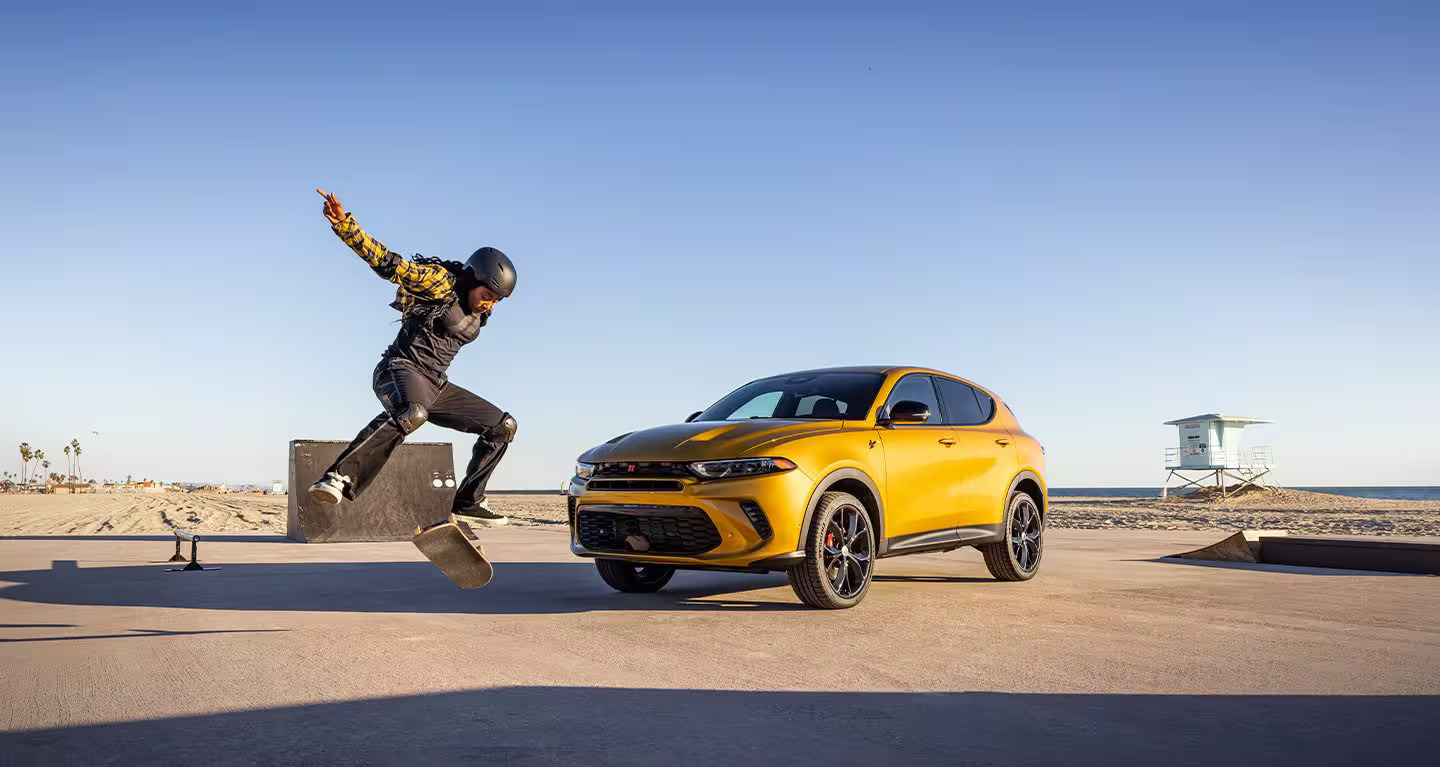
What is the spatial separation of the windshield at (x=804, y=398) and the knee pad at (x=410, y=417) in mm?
2549

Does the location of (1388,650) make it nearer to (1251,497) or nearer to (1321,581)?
(1321,581)

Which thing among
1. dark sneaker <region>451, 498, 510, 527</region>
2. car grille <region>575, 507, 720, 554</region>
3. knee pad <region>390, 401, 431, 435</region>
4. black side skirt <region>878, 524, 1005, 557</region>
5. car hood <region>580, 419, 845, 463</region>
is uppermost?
knee pad <region>390, 401, 431, 435</region>

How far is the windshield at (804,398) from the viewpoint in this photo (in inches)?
313

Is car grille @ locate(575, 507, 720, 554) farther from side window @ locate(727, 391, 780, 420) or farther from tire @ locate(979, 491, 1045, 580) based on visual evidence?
tire @ locate(979, 491, 1045, 580)

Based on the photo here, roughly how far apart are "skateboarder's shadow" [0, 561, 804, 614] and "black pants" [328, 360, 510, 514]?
97cm

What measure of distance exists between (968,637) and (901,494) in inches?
77.1

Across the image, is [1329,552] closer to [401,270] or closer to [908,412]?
[908,412]

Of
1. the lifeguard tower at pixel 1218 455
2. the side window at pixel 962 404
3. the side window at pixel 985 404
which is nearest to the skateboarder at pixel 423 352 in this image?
the side window at pixel 962 404

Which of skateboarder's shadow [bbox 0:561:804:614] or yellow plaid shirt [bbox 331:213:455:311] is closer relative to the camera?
yellow plaid shirt [bbox 331:213:455:311]

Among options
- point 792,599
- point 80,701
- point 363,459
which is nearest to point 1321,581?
point 792,599

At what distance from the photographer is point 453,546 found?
6527 millimetres

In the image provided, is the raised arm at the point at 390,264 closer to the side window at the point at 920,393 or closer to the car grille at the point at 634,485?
the car grille at the point at 634,485

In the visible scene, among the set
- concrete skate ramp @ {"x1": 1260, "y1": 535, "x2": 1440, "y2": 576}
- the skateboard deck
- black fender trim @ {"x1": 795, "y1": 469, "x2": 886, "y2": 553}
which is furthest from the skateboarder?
concrete skate ramp @ {"x1": 1260, "y1": 535, "x2": 1440, "y2": 576}

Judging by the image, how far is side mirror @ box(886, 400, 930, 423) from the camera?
24.8 ft
